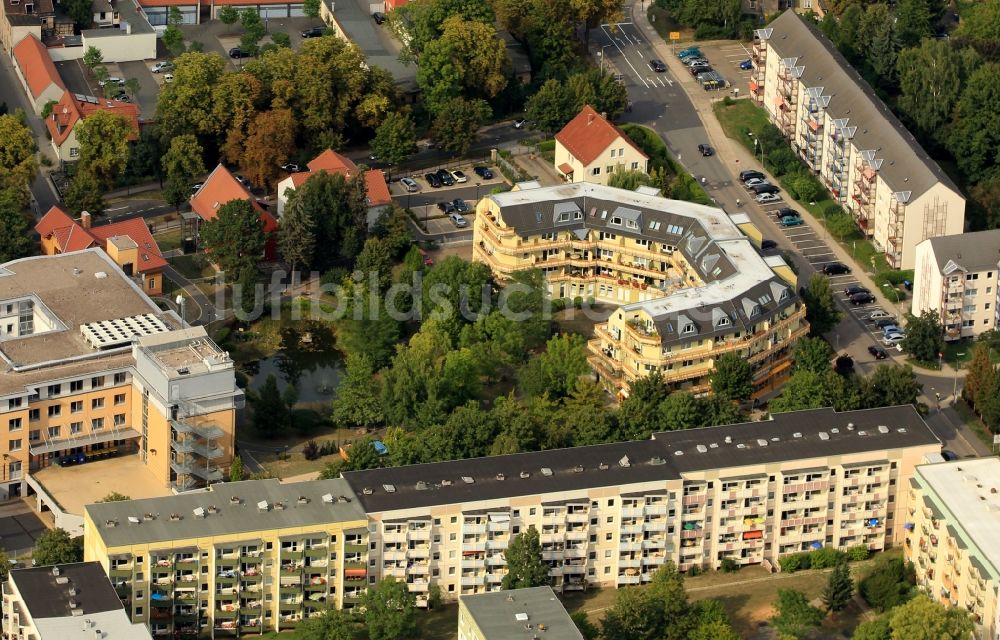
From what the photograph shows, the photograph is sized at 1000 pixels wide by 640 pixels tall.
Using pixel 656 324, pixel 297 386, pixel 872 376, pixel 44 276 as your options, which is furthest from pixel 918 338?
pixel 44 276

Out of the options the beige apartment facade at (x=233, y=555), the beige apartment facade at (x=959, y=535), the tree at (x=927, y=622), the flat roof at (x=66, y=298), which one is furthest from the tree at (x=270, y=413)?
the tree at (x=927, y=622)

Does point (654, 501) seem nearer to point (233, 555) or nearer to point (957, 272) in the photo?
point (233, 555)

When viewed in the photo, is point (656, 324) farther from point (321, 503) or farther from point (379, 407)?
point (321, 503)

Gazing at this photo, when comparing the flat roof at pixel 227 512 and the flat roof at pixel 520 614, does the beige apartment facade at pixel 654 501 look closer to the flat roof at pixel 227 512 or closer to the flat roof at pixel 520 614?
the flat roof at pixel 227 512

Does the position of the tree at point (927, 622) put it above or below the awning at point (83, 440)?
above

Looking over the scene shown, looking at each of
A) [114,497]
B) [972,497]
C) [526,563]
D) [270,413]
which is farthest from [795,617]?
[114,497]
